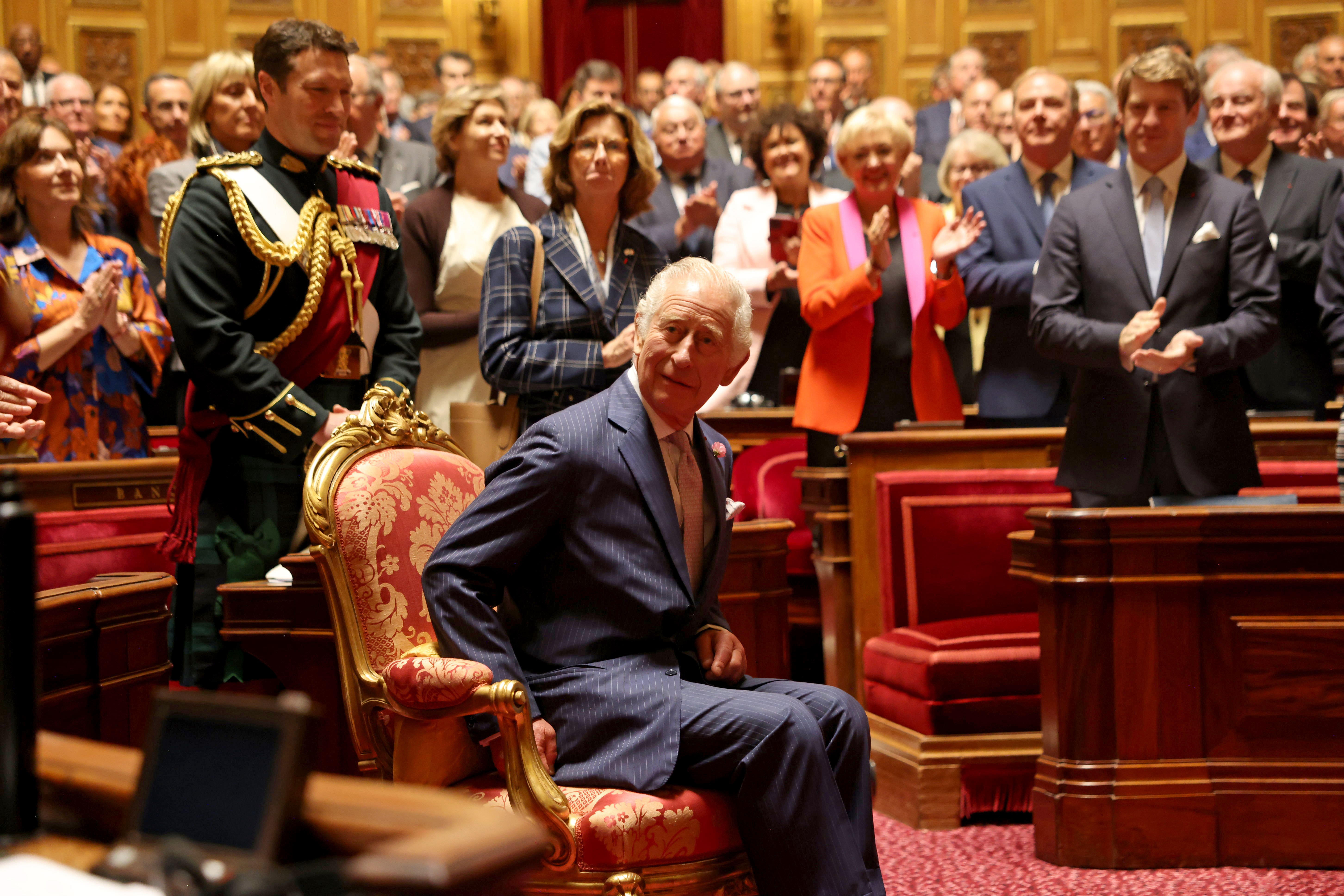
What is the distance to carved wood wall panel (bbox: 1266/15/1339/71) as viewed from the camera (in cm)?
948

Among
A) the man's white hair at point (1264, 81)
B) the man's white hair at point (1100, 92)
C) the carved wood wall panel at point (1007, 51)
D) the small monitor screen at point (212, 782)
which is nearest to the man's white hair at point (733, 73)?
the man's white hair at point (1100, 92)

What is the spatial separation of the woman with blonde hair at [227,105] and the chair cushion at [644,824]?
2301mm

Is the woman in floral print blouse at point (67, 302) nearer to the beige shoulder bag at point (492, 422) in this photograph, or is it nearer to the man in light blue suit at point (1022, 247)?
the beige shoulder bag at point (492, 422)

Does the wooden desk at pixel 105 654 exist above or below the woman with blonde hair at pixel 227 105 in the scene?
below

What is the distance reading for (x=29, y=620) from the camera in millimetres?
953

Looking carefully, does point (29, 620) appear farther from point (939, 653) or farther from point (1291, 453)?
point (1291, 453)

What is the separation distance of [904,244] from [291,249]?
2.01 m

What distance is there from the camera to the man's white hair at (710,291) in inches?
83.1

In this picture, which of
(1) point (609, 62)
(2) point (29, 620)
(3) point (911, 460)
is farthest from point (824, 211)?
(1) point (609, 62)

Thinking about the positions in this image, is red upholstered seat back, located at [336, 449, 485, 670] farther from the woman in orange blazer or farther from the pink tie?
the woman in orange blazer

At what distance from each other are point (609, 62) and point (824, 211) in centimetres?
687

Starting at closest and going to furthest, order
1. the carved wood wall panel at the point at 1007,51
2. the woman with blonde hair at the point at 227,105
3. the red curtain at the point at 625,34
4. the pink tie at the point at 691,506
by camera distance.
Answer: the pink tie at the point at 691,506
the woman with blonde hair at the point at 227,105
the carved wood wall panel at the point at 1007,51
the red curtain at the point at 625,34

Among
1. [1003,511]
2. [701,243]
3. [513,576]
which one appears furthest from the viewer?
[701,243]

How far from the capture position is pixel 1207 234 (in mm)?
3203
